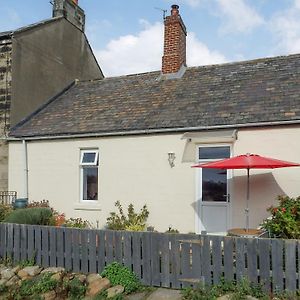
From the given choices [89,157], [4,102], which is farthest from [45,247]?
[4,102]

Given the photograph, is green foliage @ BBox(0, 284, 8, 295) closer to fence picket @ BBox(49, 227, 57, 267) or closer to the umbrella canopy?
fence picket @ BBox(49, 227, 57, 267)

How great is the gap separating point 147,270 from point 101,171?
572 cm

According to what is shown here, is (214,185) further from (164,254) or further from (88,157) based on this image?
(88,157)

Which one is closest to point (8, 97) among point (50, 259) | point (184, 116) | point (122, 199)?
point (122, 199)

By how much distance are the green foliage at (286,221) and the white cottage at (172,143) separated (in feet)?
7.71

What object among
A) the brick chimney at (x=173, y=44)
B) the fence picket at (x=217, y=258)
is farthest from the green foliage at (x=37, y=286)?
the brick chimney at (x=173, y=44)

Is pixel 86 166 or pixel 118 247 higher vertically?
pixel 86 166

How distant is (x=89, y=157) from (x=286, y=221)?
760cm

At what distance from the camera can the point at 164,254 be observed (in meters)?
7.36

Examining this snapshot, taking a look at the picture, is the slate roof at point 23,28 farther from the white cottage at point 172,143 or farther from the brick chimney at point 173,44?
the brick chimney at point 173,44

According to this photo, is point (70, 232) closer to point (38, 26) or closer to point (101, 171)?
point (101, 171)

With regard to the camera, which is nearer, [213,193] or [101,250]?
[101,250]

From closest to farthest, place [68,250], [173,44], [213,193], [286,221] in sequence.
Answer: [286,221] < [68,250] < [213,193] < [173,44]

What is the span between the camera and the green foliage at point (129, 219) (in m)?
11.5
